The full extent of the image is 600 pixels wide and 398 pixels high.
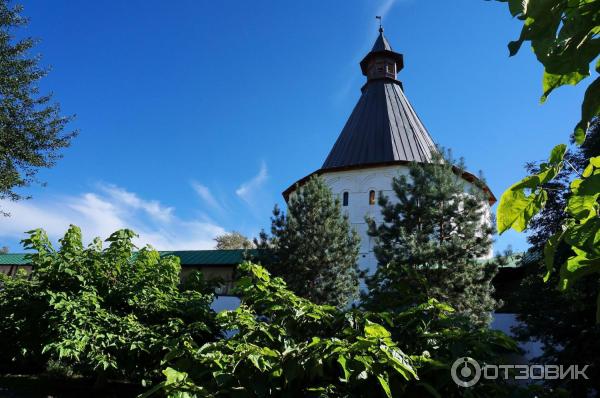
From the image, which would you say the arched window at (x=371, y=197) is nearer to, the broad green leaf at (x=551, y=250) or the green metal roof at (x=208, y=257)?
the green metal roof at (x=208, y=257)

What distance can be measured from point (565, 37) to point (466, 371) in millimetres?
2157

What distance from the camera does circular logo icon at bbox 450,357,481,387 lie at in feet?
8.23

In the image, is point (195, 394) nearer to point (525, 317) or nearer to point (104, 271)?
point (104, 271)

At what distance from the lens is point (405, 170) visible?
1931 centimetres

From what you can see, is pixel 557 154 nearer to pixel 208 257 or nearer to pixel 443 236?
pixel 443 236

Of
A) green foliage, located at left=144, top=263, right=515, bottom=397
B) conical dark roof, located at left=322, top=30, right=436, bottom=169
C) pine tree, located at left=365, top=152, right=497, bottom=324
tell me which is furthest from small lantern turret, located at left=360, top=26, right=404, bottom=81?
green foliage, located at left=144, top=263, right=515, bottom=397

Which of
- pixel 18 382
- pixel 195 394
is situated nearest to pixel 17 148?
pixel 18 382

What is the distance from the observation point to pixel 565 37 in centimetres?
98

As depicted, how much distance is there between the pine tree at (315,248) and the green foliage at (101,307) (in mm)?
4639

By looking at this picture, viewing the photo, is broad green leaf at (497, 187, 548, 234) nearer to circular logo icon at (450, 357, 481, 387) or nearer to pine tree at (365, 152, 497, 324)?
circular logo icon at (450, 357, 481, 387)

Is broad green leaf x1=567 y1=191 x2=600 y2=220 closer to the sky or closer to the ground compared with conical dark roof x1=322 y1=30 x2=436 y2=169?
closer to the ground

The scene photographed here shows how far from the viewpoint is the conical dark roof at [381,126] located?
67.4 ft

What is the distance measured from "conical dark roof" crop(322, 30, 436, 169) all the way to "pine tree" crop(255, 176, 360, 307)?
22.3 ft

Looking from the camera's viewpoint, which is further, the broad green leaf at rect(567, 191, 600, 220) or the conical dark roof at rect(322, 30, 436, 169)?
the conical dark roof at rect(322, 30, 436, 169)
